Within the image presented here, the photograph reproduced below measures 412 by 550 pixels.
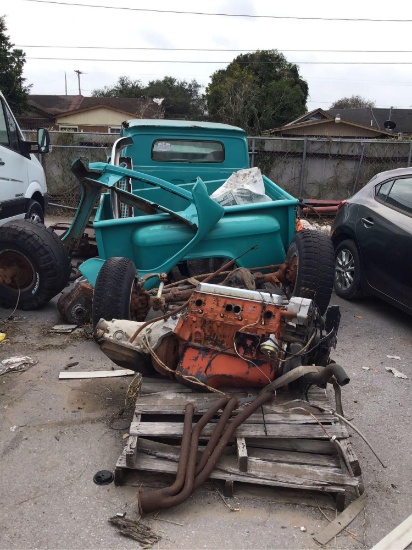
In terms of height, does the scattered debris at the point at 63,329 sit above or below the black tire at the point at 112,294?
below

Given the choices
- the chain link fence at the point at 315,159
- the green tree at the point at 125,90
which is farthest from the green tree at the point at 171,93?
the chain link fence at the point at 315,159

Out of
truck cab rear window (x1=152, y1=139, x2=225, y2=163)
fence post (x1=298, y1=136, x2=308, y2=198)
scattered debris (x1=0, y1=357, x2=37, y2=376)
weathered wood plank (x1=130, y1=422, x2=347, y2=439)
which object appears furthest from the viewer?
fence post (x1=298, y1=136, x2=308, y2=198)

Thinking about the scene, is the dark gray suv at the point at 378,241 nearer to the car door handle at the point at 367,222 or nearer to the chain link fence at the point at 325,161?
the car door handle at the point at 367,222

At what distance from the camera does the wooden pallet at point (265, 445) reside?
2643 millimetres

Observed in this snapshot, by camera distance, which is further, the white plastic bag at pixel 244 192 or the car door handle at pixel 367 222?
the car door handle at pixel 367 222

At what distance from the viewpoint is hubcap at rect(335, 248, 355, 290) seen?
5.88m

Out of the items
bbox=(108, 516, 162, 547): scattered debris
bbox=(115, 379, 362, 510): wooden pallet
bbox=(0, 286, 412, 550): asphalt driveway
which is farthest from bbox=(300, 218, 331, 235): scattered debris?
bbox=(108, 516, 162, 547): scattered debris

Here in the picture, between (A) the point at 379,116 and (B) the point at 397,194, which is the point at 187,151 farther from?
(A) the point at 379,116

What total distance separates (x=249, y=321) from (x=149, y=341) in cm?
77

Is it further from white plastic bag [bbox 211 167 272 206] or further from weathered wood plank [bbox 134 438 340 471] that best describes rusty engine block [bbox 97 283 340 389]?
white plastic bag [bbox 211 167 272 206]

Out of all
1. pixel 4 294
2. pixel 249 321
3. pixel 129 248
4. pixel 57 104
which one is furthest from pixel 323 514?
pixel 57 104

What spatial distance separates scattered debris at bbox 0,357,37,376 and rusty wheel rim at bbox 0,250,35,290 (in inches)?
48.6

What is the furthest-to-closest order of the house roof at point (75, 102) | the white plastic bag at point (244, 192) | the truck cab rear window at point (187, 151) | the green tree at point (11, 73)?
the house roof at point (75, 102)
the green tree at point (11, 73)
the truck cab rear window at point (187, 151)
the white plastic bag at point (244, 192)

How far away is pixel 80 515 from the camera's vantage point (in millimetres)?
2502
